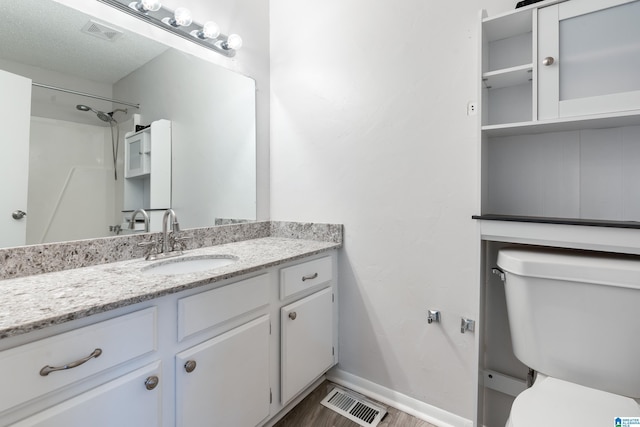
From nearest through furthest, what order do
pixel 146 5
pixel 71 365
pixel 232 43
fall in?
A: pixel 71 365
pixel 146 5
pixel 232 43

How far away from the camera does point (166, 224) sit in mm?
1429

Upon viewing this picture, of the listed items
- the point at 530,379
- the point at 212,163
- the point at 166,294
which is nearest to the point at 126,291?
the point at 166,294

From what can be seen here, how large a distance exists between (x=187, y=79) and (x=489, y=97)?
4.67ft

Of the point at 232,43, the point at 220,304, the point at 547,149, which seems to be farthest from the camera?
the point at 232,43

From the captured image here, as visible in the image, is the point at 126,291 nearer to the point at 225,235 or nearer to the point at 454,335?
the point at 225,235

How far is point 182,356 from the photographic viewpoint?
98 cm

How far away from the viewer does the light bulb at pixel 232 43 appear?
1639mm

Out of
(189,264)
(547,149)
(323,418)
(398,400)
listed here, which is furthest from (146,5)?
(398,400)

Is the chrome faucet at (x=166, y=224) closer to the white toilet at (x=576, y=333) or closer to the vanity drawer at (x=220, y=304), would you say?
the vanity drawer at (x=220, y=304)

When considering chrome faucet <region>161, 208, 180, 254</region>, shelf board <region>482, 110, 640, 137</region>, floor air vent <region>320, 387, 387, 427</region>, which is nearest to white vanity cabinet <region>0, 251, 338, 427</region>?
floor air vent <region>320, 387, 387, 427</region>

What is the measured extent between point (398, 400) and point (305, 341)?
0.57 meters

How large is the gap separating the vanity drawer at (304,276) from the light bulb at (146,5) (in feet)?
4.14

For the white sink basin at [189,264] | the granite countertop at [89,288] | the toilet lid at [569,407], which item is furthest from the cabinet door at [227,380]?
the toilet lid at [569,407]

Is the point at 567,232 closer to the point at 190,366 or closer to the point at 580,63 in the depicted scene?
the point at 580,63
